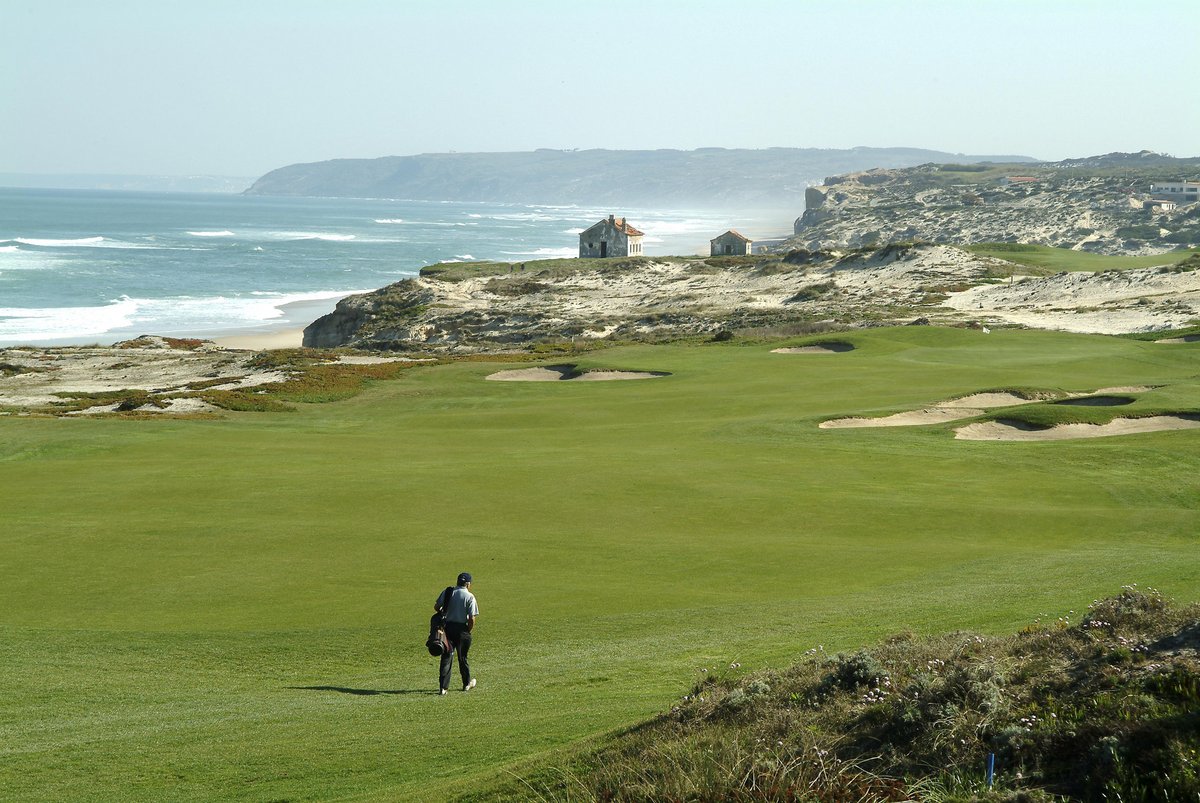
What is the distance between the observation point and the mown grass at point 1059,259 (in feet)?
308

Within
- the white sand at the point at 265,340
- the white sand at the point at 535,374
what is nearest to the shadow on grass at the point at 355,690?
the white sand at the point at 535,374

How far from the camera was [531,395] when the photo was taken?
1748 inches

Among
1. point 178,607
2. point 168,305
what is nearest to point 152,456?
point 178,607

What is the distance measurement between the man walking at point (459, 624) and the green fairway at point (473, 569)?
1.52 feet

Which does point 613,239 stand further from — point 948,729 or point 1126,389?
point 948,729

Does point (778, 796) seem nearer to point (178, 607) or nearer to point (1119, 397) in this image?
point (178, 607)

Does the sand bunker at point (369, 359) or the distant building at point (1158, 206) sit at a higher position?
the distant building at point (1158, 206)

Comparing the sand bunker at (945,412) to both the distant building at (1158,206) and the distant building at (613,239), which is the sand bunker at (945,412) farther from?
the distant building at (1158,206)

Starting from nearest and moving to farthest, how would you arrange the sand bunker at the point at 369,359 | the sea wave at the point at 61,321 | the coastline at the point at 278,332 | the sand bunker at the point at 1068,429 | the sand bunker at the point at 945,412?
the sand bunker at the point at 1068,429 → the sand bunker at the point at 945,412 → the sand bunker at the point at 369,359 → the coastline at the point at 278,332 → the sea wave at the point at 61,321

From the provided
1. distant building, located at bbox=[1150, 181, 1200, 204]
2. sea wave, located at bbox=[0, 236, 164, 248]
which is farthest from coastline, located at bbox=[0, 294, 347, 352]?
distant building, located at bbox=[1150, 181, 1200, 204]

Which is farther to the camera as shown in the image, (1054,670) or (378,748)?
(378,748)

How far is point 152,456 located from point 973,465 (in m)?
21.5

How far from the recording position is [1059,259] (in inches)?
4070

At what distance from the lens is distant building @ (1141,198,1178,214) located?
158m
